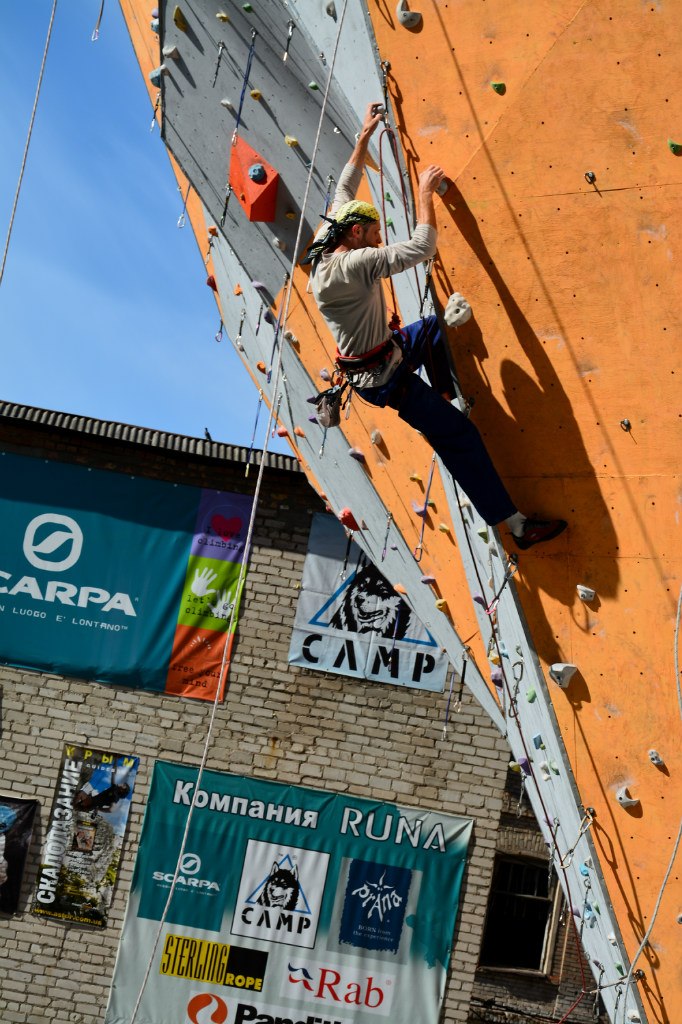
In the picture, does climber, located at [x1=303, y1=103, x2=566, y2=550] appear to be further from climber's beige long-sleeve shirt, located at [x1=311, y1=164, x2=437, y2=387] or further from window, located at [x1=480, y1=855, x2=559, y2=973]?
window, located at [x1=480, y1=855, x2=559, y2=973]

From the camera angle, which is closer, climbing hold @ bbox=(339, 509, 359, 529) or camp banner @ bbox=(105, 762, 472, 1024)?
climbing hold @ bbox=(339, 509, 359, 529)

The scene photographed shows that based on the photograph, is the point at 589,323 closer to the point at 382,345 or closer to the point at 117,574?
the point at 382,345

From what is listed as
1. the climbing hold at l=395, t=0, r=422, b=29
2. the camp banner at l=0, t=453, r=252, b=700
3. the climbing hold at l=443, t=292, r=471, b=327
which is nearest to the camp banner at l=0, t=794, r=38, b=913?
the camp banner at l=0, t=453, r=252, b=700

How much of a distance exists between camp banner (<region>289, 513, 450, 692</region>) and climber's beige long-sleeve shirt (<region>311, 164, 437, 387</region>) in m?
5.80

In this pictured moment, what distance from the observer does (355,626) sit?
885 centimetres

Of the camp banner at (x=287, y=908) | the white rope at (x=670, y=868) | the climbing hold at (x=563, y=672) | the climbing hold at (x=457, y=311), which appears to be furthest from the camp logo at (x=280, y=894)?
the climbing hold at (x=457, y=311)

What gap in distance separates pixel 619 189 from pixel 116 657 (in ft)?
22.8

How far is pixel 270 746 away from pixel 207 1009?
2.15 meters

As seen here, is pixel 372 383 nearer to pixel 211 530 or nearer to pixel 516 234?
pixel 516 234

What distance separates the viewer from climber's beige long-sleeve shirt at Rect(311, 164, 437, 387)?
277cm

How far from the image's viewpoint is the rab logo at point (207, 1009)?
845cm

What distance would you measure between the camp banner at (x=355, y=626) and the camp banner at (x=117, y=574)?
645mm

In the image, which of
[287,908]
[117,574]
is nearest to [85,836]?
[287,908]

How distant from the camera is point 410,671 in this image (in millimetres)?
8789
